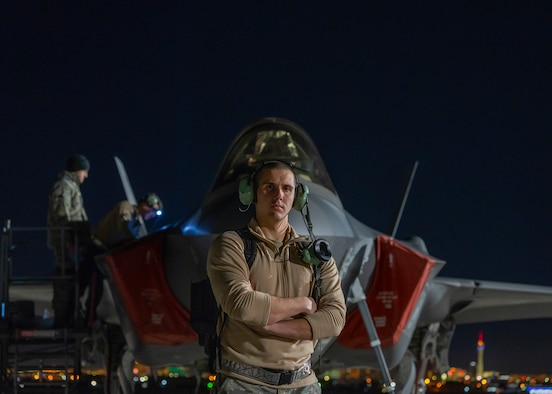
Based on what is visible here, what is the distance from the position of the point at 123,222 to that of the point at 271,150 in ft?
5.41

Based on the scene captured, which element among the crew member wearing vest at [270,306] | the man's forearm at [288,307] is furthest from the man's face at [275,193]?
the man's forearm at [288,307]

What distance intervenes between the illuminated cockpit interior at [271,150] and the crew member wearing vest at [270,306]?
510 cm

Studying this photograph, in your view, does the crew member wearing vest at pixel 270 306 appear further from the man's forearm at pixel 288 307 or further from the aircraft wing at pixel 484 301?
the aircraft wing at pixel 484 301

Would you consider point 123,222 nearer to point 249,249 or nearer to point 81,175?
point 81,175

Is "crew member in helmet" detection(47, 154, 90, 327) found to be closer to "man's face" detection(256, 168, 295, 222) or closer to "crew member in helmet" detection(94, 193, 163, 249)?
"crew member in helmet" detection(94, 193, 163, 249)

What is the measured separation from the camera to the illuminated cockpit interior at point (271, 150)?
8.28m

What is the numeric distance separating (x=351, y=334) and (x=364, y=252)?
33.3 inches

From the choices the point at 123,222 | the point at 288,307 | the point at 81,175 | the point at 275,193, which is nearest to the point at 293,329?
the point at 288,307

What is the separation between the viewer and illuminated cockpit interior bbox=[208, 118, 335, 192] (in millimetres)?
8281

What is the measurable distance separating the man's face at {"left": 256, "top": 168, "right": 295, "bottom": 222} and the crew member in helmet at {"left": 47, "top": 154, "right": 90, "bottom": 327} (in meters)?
5.40

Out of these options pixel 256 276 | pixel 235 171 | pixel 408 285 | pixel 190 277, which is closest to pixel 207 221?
pixel 190 277

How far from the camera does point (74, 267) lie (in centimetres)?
830

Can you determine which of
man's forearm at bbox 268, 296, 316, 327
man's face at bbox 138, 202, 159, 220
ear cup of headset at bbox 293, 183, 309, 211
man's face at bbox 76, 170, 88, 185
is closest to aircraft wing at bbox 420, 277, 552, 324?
man's face at bbox 138, 202, 159, 220

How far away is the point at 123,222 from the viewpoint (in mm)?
8414
